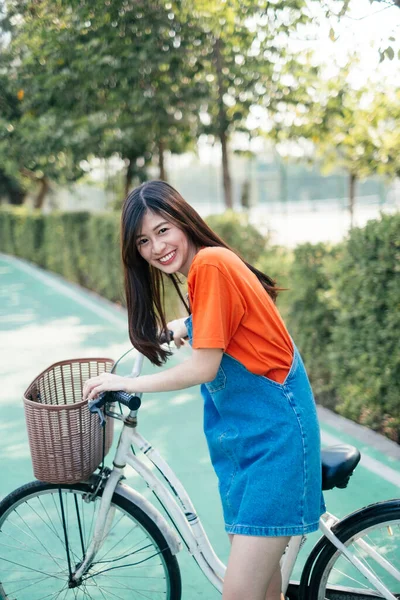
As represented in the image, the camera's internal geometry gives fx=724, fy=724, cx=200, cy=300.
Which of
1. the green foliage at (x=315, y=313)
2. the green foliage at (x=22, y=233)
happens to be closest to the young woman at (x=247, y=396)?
the green foliage at (x=315, y=313)

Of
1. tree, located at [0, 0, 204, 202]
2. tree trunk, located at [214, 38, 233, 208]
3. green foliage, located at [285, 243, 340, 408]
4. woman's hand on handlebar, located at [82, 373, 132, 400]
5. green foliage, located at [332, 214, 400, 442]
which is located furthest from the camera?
tree trunk, located at [214, 38, 233, 208]

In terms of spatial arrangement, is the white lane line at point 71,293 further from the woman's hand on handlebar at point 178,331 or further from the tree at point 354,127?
the woman's hand on handlebar at point 178,331

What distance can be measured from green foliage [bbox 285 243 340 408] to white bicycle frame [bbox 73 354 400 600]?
11.3 feet

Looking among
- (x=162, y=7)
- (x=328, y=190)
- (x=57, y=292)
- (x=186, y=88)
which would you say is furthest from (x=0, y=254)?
(x=328, y=190)

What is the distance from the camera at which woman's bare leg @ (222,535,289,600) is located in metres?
2.10

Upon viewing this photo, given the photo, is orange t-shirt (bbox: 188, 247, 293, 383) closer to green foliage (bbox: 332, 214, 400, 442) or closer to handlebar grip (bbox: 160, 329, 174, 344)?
handlebar grip (bbox: 160, 329, 174, 344)

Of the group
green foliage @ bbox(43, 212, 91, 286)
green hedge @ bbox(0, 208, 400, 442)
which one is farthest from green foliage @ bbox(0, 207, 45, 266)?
green hedge @ bbox(0, 208, 400, 442)

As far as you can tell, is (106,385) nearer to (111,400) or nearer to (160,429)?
(111,400)

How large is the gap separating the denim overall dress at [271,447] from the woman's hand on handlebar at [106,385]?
0.89 ft

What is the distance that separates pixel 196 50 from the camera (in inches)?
365

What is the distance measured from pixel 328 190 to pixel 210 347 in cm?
3591

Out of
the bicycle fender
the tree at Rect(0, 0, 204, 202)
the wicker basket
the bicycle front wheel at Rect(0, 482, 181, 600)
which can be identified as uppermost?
the tree at Rect(0, 0, 204, 202)

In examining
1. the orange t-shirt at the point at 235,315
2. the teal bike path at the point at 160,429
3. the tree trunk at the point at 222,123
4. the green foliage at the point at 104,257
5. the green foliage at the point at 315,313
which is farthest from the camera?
the green foliage at the point at 104,257

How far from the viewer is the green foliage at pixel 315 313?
232 inches
